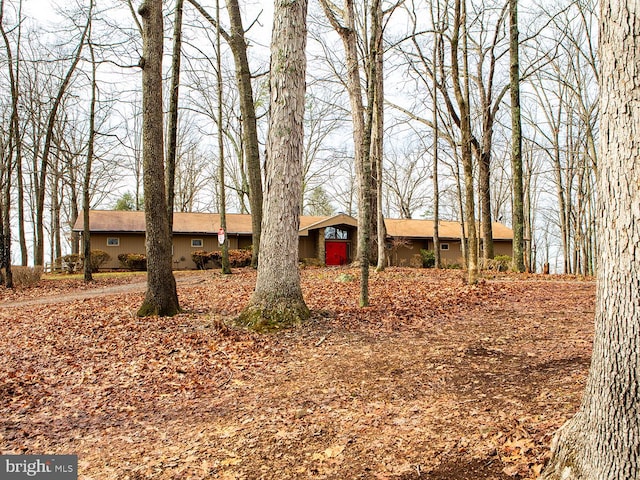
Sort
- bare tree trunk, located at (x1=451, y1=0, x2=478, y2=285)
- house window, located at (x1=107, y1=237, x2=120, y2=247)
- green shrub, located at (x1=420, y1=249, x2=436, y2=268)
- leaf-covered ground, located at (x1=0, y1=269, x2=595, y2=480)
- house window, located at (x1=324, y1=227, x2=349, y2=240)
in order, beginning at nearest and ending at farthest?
leaf-covered ground, located at (x1=0, y1=269, x2=595, y2=480), bare tree trunk, located at (x1=451, y1=0, x2=478, y2=285), house window, located at (x1=107, y1=237, x2=120, y2=247), green shrub, located at (x1=420, y1=249, x2=436, y2=268), house window, located at (x1=324, y1=227, x2=349, y2=240)

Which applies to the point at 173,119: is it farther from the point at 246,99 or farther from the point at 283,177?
the point at 246,99

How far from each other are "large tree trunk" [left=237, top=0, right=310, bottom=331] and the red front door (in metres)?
19.4

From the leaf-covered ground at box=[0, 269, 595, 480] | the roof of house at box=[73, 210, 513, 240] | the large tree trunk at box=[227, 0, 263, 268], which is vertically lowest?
the leaf-covered ground at box=[0, 269, 595, 480]

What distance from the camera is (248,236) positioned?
26391mm

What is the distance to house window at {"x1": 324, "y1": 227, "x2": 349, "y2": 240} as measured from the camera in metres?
26.5

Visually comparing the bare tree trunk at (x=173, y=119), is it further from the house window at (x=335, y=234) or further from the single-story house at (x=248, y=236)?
the house window at (x=335, y=234)

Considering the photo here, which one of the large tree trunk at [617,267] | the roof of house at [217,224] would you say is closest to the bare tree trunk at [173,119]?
the large tree trunk at [617,267]

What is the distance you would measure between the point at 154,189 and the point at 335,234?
19.4 m

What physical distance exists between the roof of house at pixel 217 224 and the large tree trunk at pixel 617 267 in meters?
23.2

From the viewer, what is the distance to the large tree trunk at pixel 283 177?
6727 mm

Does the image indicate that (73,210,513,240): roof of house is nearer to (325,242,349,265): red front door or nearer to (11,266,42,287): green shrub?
(325,242,349,265): red front door

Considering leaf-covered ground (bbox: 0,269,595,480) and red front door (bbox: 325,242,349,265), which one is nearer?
leaf-covered ground (bbox: 0,269,595,480)

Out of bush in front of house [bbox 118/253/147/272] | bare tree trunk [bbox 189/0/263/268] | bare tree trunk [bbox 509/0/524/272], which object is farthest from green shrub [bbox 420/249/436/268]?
bush in front of house [bbox 118/253/147/272]

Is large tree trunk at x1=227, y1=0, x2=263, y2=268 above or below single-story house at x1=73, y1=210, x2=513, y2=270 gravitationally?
above
